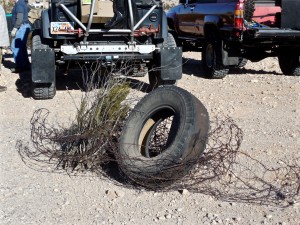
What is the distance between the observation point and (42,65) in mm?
8727

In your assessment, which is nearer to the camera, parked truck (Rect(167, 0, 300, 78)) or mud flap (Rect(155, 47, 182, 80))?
mud flap (Rect(155, 47, 182, 80))

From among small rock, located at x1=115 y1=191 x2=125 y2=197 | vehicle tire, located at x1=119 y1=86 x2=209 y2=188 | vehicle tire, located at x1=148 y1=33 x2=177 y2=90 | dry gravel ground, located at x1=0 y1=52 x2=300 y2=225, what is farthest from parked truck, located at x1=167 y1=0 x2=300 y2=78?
small rock, located at x1=115 y1=191 x2=125 y2=197

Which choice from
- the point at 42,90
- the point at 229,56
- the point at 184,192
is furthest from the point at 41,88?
Result: the point at 184,192

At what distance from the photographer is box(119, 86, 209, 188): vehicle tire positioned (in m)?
4.89

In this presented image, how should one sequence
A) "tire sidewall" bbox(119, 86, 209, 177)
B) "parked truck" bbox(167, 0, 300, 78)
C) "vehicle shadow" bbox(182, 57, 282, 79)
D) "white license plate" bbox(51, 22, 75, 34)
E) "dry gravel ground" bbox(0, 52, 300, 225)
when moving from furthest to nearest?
1. "vehicle shadow" bbox(182, 57, 282, 79)
2. "parked truck" bbox(167, 0, 300, 78)
3. "white license plate" bbox(51, 22, 75, 34)
4. "tire sidewall" bbox(119, 86, 209, 177)
5. "dry gravel ground" bbox(0, 52, 300, 225)

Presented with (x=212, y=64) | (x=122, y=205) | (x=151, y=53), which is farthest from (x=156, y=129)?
(x=212, y=64)

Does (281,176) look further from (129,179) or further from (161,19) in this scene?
(161,19)

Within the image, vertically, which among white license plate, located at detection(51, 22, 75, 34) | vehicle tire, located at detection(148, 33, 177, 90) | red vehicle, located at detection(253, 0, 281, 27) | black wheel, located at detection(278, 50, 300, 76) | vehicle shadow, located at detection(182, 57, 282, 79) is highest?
white license plate, located at detection(51, 22, 75, 34)

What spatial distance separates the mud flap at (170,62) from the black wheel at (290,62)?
3115mm

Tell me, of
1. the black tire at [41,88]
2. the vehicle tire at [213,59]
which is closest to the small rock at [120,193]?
the black tire at [41,88]

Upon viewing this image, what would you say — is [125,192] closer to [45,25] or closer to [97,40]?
[97,40]

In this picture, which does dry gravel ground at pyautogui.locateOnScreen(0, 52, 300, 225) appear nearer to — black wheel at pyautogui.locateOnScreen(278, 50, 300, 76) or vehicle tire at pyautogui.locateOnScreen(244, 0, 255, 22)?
vehicle tire at pyautogui.locateOnScreen(244, 0, 255, 22)

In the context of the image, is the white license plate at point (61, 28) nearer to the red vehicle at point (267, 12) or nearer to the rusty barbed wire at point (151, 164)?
the rusty barbed wire at point (151, 164)

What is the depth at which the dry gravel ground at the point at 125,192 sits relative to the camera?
4.51 meters
